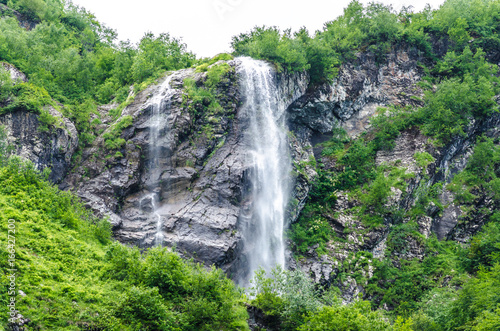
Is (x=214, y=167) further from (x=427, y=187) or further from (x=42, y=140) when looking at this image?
(x=427, y=187)

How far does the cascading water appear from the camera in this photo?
26594 millimetres

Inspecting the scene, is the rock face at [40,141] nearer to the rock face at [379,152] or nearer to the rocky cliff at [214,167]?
the rocky cliff at [214,167]

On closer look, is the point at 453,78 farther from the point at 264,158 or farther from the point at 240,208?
the point at 240,208

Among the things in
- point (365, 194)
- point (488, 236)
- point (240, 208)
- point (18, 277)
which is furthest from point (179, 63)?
point (488, 236)

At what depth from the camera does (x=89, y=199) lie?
26.0 m

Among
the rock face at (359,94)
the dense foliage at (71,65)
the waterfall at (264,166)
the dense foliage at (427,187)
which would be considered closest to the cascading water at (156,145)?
the dense foliage at (71,65)

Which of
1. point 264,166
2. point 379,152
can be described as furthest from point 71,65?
point 379,152

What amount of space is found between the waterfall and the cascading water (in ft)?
18.2

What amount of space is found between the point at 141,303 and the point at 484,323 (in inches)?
613

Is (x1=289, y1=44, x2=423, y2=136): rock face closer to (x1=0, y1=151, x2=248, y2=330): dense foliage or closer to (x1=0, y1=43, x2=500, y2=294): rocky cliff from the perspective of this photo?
(x1=0, y1=43, x2=500, y2=294): rocky cliff

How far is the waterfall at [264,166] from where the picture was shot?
2841 cm

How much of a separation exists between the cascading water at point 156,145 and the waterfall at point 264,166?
5.56 metres

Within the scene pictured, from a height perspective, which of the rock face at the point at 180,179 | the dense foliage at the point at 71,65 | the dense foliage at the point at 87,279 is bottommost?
the dense foliage at the point at 87,279

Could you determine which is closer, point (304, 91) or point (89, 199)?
point (89, 199)
